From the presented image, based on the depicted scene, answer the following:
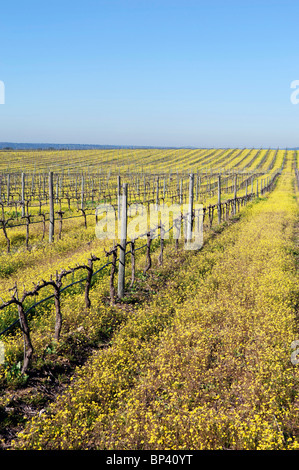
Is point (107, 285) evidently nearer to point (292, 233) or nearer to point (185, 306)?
point (185, 306)

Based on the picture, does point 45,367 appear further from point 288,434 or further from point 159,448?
point 288,434

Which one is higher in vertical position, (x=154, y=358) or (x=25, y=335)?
(x=25, y=335)

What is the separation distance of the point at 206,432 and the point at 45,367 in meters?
3.03

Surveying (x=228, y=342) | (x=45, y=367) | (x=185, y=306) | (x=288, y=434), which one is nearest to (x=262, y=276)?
(x=185, y=306)

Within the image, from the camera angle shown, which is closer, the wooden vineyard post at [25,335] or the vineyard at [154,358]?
the vineyard at [154,358]

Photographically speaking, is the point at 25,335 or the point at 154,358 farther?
the point at 154,358

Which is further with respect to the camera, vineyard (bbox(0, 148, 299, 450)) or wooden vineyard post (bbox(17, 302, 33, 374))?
wooden vineyard post (bbox(17, 302, 33, 374))

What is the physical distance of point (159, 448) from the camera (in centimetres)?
416
